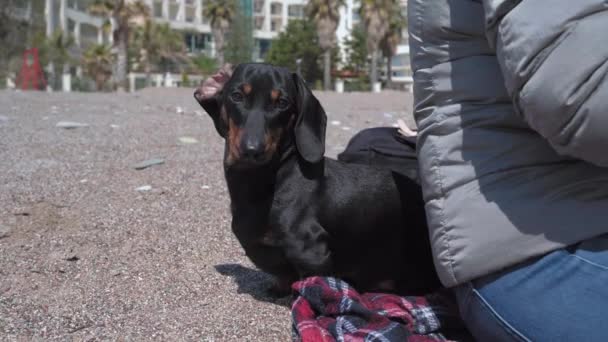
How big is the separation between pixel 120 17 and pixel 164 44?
1671 cm

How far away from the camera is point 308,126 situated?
2.90 metres

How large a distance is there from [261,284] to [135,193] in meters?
2.15

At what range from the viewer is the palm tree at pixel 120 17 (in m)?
31.5

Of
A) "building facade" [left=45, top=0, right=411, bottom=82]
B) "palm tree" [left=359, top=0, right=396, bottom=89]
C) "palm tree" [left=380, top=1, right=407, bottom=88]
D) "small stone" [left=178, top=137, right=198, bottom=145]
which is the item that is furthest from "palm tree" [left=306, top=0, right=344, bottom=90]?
"small stone" [left=178, top=137, right=198, bottom=145]

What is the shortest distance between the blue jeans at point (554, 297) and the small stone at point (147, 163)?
14.8 feet

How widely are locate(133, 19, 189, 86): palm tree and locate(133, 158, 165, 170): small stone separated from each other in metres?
37.2

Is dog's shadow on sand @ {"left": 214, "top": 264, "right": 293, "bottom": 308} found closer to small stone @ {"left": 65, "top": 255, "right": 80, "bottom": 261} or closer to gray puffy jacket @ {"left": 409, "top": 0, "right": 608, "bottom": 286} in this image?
small stone @ {"left": 65, "top": 255, "right": 80, "bottom": 261}

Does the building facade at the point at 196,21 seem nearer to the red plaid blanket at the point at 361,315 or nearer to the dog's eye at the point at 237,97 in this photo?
the dog's eye at the point at 237,97

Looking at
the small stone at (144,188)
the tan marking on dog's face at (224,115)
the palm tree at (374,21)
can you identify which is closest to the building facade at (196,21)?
the palm tree at (374,21)

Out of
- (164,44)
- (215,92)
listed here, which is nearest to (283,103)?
(215,92)

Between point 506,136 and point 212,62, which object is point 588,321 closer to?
point 506,136

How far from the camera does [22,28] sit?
1706 inches

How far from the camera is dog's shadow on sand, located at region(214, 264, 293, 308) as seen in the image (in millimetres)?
3174

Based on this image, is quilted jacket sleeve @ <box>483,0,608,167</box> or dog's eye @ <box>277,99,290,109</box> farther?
dog's eye @ <box>277,99,290,109</box>
